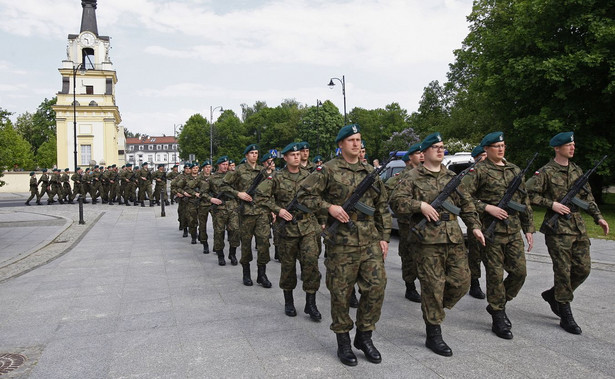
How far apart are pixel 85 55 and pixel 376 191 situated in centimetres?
6335

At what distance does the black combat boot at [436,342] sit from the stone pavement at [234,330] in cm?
8

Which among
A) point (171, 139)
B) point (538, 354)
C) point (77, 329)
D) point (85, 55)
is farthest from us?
point (171, 139)

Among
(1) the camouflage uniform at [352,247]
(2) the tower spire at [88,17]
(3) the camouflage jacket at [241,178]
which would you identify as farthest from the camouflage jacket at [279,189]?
(2) the tower spire at [88,17]

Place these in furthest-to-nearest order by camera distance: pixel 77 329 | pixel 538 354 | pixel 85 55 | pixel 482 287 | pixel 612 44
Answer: pixel 85 55
pixel 612 44
pixel 482 287
pixel 77 329
pixel 538 354

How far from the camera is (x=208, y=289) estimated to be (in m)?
7.30

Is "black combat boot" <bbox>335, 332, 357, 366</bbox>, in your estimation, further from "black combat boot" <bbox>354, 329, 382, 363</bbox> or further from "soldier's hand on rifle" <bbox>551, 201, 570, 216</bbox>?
"soldier's hand on rifle" <bbox>551, 201, 570, 216</bbox>

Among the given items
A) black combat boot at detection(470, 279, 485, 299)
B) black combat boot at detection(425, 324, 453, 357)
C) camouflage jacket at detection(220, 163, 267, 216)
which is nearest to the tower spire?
camouflage jacket at detection(220, 163, 267, 216)

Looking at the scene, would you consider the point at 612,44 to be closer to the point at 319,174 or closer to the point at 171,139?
the point at 319,174

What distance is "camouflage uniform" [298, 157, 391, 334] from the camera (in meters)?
4.43

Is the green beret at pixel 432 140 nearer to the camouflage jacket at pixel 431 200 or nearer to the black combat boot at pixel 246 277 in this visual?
the camouflage jacket at pixel 431 200

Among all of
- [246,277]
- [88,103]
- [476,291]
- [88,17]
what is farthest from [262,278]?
[88,17]

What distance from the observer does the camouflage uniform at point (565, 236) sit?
5.25 m

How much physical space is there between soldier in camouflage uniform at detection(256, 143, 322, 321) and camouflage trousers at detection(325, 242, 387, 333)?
1231 mm

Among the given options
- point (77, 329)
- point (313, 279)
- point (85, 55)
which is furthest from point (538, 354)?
point (85, 55)
